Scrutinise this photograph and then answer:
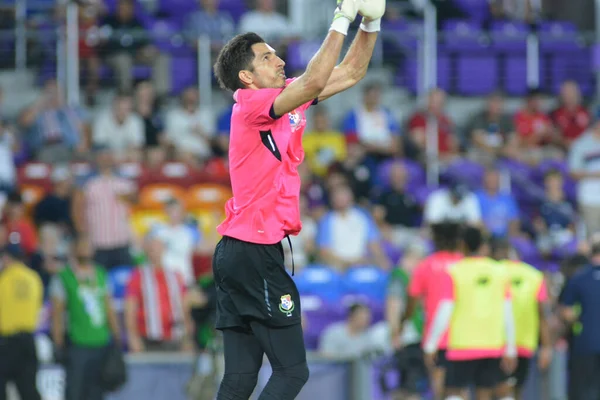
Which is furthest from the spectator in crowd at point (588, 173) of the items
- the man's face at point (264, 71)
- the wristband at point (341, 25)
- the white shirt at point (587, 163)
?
the wristband at point (341, 25)

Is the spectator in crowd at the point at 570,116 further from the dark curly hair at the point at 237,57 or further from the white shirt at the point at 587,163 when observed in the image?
the dark curly hair at the point at 237,57

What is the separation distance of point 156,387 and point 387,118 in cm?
548

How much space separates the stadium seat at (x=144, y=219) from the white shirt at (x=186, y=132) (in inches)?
43.0

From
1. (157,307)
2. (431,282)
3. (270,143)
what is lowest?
(157,307)

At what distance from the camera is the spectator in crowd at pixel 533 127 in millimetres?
15406

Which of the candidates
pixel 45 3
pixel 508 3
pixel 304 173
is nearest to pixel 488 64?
pixel 508 3

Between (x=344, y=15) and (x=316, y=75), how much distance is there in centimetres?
33

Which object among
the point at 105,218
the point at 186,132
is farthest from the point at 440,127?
the point at 105,218

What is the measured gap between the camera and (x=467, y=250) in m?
10.1

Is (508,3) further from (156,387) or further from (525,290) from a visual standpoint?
(156,387)

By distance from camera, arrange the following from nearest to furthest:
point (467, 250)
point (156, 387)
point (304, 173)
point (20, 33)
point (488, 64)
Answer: point (467, 250) → point (156, 387) → point (304, 173) → point (20, 33) → point (488, 64)

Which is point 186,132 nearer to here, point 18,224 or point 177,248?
point 177,248

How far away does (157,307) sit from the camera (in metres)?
11.5

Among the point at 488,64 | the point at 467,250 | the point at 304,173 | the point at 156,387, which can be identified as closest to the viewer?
the point at 467,250
